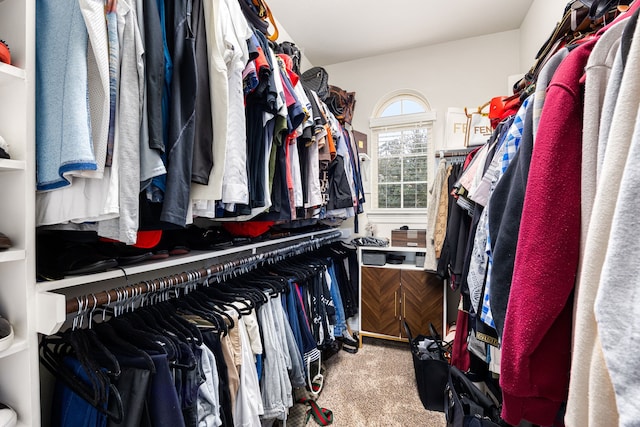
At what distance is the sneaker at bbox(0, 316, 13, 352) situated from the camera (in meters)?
0.62

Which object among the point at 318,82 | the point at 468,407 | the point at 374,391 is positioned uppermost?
the point at 318,82

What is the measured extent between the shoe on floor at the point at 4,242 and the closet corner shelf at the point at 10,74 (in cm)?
34

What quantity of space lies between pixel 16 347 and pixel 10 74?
60cm

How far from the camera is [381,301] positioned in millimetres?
2703

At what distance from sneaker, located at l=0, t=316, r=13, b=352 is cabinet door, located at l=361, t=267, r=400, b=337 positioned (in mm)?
2415

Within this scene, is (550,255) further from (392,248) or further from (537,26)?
(537,26)

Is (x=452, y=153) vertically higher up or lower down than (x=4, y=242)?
higher up

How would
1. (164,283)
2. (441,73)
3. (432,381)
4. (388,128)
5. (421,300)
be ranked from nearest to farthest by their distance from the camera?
(164,283)
(432,381)
(421,300)
(441,73)
(388,128)

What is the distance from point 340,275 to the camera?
102 inches

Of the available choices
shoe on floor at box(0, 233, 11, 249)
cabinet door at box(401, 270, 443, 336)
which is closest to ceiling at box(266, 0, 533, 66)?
cabinet door at box(401, 270, 443, 336)

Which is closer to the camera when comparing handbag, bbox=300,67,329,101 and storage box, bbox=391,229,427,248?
handbag, bbox=300,67,329,101

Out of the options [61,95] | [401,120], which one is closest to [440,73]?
[401,120]

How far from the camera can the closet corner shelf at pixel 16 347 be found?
24.9 inches

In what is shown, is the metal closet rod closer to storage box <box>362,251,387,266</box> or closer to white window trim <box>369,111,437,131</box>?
storage box <box>362,251,387,266</box>
